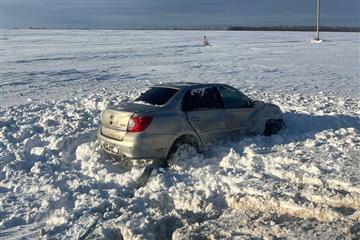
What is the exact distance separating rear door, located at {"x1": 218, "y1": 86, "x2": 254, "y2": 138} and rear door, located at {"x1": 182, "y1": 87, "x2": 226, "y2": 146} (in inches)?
6.7

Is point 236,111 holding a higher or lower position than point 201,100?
lower

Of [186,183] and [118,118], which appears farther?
[118,118]

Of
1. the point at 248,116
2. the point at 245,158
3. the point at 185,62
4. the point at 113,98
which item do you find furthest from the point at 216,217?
the point at 185,62

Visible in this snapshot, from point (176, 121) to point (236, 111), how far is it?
5.17 ft

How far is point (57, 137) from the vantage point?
10.8 m

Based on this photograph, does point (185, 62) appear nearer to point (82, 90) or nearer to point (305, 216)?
point (82, 90)

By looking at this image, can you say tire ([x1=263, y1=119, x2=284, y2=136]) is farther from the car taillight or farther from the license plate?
the license plate

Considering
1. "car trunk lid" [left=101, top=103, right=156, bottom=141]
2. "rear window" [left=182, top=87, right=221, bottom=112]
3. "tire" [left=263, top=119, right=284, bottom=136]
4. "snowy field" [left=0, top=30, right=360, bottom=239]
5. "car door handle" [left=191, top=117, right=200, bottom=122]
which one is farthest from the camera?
"tire" [left=263, top=119, right=284, bottom=136]

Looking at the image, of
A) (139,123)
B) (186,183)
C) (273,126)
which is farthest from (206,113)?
(273,126)

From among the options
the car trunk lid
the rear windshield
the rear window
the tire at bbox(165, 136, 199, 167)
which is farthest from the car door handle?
the car trunk lid

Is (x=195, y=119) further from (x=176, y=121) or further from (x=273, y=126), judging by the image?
(x=273, y=126)

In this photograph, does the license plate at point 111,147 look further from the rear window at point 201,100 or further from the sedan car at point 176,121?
the rear window at point 201,100

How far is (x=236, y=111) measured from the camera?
9930mm

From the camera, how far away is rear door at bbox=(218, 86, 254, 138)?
32.2ft
